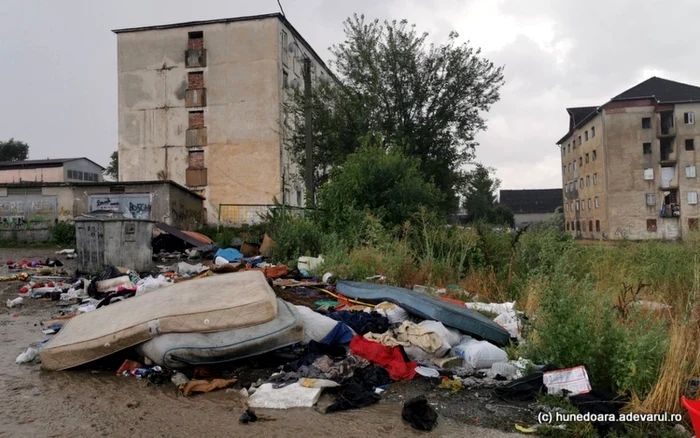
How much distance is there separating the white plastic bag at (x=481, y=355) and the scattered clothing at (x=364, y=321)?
3.06 feet

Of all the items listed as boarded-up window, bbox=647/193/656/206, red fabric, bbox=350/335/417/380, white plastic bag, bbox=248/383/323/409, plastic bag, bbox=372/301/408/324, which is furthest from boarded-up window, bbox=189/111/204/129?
boarded-up window, bbox=647/193/656/206

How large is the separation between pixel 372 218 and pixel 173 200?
11162mm

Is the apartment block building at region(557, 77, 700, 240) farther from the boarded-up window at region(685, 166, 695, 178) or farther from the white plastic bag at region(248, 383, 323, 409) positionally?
the white plastic bag at region(248, 383, 323, 409)

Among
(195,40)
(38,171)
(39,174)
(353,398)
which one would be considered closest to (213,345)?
(353,398)

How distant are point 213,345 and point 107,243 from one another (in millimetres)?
6899

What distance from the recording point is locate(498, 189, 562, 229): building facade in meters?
78.4

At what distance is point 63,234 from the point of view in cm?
1809

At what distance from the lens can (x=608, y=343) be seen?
355cm

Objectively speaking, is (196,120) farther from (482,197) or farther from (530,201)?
(530,201)

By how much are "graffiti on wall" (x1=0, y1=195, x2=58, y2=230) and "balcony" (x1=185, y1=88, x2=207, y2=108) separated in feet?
38.1

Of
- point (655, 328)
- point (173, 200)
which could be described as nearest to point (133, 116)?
point (173, 200)

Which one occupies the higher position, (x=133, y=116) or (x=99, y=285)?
(x=133, y=116)

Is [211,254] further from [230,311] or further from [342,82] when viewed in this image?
[342,82]

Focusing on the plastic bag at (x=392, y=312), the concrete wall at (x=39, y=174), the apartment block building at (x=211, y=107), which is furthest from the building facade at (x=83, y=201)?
the concrete wall at (x=39, y=174)
